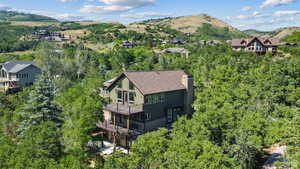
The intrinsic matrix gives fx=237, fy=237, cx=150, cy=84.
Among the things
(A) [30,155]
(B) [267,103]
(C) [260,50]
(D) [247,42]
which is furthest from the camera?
(D) [247,42]

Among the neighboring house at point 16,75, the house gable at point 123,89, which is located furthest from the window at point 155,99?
the neighboring house at point 16,75

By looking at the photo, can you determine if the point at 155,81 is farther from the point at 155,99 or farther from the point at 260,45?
the point at 260,45

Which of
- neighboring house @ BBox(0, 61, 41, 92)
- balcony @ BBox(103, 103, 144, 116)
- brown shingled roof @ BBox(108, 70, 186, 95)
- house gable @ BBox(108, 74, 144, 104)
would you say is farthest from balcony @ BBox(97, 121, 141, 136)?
neighboring house @ BBox(0, 61, 41, 92)

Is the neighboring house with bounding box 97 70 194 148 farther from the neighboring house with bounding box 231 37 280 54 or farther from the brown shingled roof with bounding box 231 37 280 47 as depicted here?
the brown shingled roof with bounding box 231 37 280 47

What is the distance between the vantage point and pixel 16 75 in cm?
5584

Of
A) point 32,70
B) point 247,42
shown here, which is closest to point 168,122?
point 32,70

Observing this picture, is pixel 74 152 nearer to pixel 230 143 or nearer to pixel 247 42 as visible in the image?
pixel 230 143

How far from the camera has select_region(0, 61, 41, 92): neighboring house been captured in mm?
55750

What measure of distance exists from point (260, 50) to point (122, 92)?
206ft

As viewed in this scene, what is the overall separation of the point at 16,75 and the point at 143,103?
4202 cm

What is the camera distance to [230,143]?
20344mm

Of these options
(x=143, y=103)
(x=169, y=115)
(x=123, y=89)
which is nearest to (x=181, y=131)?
(x=143, y=103)

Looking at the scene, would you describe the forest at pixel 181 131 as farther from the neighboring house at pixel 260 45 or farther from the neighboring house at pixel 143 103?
the neighboring house at pixel 260 45

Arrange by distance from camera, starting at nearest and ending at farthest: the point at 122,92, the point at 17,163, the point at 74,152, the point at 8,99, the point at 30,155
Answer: the point at 17,163
the point at 30,155
the point at 74,152
the point at 122,92
the point at 8,99
